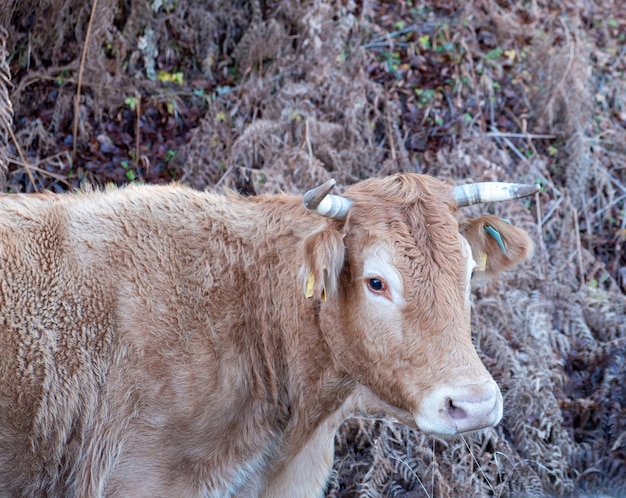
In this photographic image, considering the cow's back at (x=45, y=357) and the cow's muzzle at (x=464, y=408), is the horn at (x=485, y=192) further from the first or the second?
the cow's back at (x=45, y=357)

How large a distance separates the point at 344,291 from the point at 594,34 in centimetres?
713

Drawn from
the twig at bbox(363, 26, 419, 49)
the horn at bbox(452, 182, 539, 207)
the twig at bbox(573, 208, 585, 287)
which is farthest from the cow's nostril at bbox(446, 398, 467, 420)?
the twig at bbox(363, 26, 419, 49)

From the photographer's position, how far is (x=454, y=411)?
11.6 ft

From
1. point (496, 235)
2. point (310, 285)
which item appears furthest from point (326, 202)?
point (496, 235)

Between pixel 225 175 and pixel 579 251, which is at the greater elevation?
pixel 225 175

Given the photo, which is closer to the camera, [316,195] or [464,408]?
[464,408]

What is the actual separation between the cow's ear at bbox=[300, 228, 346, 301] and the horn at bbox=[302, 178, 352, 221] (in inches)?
4.3

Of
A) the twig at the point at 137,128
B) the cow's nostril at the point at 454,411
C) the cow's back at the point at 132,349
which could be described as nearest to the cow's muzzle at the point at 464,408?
the cow's nostril at the point at 454,411

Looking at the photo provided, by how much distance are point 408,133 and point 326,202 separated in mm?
4311

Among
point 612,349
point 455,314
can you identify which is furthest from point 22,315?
point 612,349

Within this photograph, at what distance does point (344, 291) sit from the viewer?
4047 millimetres

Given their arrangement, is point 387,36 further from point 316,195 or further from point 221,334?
point 221,334

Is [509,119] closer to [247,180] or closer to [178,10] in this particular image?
[247,180]

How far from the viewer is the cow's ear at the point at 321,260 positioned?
3799mm
